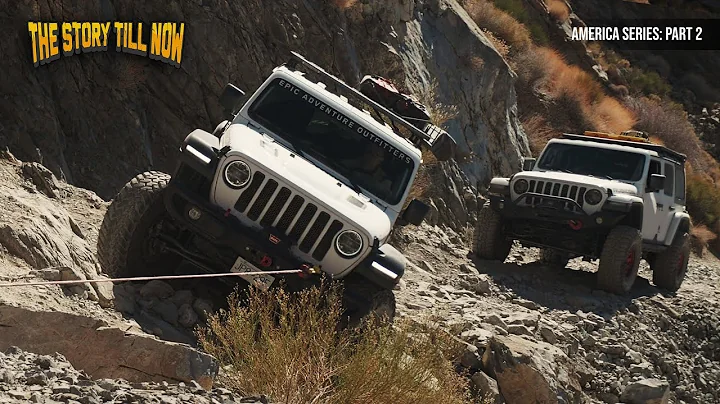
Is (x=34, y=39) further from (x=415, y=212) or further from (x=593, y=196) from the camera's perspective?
(x=593, y=196)

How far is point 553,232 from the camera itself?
42.3 feet

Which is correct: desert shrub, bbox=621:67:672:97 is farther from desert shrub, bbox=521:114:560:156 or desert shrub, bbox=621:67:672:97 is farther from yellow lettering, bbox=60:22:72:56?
yellow lettering, bbox=60:22:72:56

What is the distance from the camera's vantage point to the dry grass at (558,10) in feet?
Answer: 96.7

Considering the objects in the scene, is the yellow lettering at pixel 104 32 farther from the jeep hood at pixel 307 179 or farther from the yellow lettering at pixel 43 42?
the jeep hood at pixel 307 179

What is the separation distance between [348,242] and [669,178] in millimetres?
7980

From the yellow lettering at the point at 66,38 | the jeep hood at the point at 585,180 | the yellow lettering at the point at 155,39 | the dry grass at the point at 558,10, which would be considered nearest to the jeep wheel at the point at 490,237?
the jeep hood at the point at 585,180

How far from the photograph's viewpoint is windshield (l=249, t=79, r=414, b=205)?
8.57 m

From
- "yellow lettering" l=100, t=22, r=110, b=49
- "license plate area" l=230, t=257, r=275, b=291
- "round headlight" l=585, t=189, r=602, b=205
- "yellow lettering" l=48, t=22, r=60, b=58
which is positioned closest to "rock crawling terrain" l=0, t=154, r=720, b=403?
"license plate area" l=230, t=257, r=275, b=291

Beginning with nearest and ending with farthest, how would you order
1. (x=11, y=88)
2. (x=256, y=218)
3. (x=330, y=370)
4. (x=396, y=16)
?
(x=330, y=370) → (x=256, y=218) → (x=11, y=88) → (x=396, y=16)

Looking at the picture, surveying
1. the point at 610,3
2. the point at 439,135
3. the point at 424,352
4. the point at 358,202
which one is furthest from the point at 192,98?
the point at 610,3

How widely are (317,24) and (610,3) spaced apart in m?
24.6

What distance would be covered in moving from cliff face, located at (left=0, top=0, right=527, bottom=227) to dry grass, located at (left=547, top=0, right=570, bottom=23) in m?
11.8

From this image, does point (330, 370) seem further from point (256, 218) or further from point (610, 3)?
point (610, 3)

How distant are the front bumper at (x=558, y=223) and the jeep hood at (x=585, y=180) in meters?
0.30
